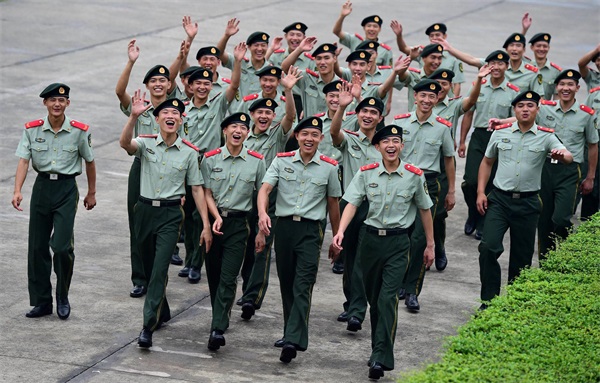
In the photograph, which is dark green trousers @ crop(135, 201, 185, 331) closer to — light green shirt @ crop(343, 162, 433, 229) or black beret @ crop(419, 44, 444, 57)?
light green shirt @ crop(343, 162, 433, 229)

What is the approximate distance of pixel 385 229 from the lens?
9938 millimetres

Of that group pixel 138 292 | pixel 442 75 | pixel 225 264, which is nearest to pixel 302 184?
pixel 225 264

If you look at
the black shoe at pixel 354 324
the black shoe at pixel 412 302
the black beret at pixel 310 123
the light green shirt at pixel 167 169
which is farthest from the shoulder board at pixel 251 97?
the black shoe at pixel 354 324

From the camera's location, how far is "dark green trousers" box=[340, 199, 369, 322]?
10.8 meters

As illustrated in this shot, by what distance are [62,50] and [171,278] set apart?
1189 cm

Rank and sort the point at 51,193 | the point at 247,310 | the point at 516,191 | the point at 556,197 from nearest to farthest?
the point at 51,193
the point at 247,310
the point at 516,191
the point at 556,197

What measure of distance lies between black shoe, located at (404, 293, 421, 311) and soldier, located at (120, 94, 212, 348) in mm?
2260

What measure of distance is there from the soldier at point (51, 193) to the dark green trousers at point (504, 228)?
3.70 m

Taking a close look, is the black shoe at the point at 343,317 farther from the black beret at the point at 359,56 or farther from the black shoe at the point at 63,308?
the black beret at the point at 359,56

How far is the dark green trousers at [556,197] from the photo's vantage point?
41.4 ft

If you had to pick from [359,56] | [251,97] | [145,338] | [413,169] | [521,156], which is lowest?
[145,338]

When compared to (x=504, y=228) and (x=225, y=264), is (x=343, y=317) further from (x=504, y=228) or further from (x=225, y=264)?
(x=504, y=228)

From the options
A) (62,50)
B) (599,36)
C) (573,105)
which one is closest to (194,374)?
(573,105)

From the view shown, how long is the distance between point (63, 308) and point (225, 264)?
1.57 meters
